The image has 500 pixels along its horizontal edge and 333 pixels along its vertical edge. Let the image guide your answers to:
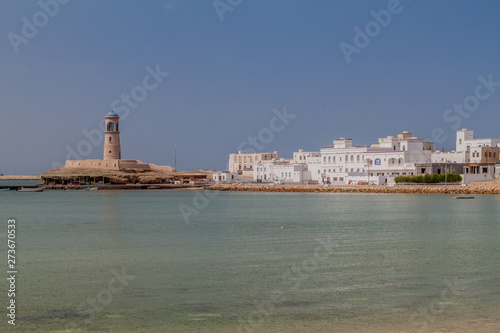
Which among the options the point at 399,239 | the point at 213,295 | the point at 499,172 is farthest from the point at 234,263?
the point at 499,172

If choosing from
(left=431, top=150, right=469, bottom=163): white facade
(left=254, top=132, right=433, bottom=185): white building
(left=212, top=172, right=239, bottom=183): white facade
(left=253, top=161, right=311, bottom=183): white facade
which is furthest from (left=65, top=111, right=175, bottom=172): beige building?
(left=431, top=150, right=469, bottom=163): white facade

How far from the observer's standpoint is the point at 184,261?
1766cm

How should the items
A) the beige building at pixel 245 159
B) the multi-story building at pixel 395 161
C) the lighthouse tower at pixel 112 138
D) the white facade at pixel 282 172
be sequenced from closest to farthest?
the multi-story building at pixel 395 161 → the white facade at pixel 282 172 → the lighthouse tower at pixel 112 138 → the beige building at pixel 245 159

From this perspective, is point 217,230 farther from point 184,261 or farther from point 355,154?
point 355,154

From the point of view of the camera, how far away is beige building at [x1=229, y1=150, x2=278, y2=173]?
5645 inches

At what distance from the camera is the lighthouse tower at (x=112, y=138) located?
90.1 metres

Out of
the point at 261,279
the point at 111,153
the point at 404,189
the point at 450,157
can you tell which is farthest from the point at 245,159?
the point at 261,279

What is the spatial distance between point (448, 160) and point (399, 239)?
6349 cm

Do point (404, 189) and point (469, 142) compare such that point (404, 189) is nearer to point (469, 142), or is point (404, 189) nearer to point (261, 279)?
point (469, 142)
